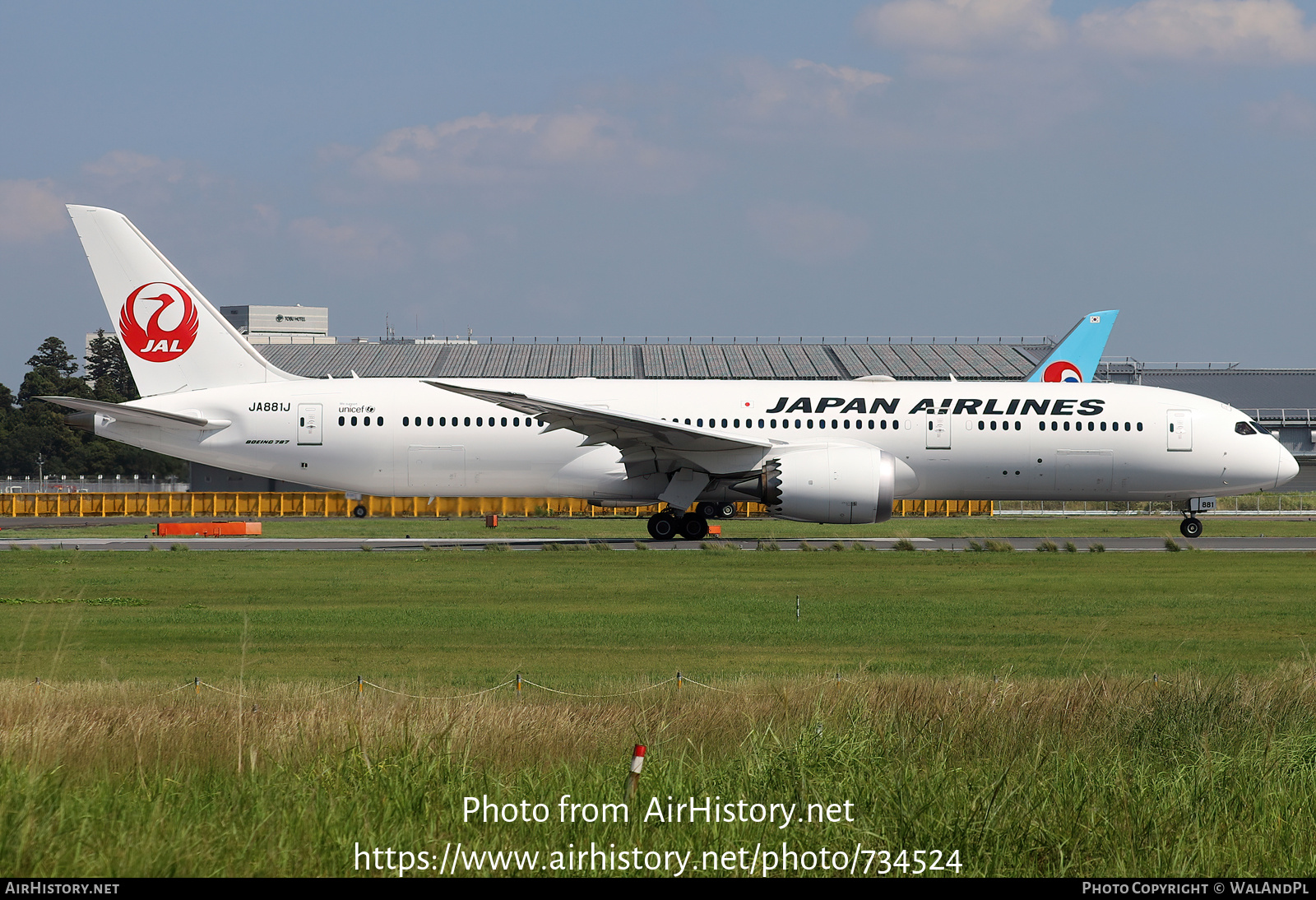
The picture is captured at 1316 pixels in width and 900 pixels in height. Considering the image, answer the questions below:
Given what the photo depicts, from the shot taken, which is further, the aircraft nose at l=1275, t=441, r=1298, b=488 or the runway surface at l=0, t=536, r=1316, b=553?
the aircraft nose at l=1275, t=441, r=1298, b=488

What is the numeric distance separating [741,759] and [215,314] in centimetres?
2845

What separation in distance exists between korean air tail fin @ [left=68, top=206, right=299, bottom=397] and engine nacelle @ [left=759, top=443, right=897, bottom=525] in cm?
1469

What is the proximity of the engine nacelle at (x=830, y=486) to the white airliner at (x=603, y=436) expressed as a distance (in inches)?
25.3

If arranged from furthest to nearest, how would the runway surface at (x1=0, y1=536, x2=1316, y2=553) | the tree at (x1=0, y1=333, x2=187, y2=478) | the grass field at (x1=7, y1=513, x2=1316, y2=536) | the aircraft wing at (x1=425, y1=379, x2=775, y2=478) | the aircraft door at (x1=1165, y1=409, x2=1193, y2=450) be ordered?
the tree at (x1=0, y1=333, x2=187, y2=478) < the grass field at (x1=7, y1=513, x2=1316, y2=536) < the aircraft door at (x1=1165, y1=409, x2=1193, y2=450) < the runway surface at (x1=0, y1=536, x2=1316, y2=553) < the aircraft wing at (x1=425, y1=379, x2=775, y2=478)

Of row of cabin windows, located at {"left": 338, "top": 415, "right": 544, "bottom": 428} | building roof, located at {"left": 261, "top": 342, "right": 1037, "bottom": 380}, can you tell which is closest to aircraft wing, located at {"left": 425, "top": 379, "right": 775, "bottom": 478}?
row of cabin windows, located at {"left": 338, "top": 415, "right": 544, "bottom": 428}

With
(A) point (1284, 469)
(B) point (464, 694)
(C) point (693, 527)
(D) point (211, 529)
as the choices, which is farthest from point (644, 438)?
(B) point (464, 694)

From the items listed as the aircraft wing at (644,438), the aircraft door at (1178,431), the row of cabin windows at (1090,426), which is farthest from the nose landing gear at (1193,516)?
the aircraft wing at (644,438)

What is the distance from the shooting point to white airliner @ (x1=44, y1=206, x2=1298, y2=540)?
32156mm

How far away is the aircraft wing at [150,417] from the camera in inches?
1208

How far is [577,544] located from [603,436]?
352 centimetres

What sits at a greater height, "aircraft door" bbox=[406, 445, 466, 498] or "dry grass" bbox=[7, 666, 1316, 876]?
"aircraft door" bbox=[406, 445, 466, 498]

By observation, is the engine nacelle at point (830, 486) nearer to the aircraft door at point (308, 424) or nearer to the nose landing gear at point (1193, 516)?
the nose landing gear at point (1193, 516)

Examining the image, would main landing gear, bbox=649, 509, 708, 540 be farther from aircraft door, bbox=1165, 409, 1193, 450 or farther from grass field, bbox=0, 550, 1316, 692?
aircraft door, bbox=1165, 409, 1193, 450
